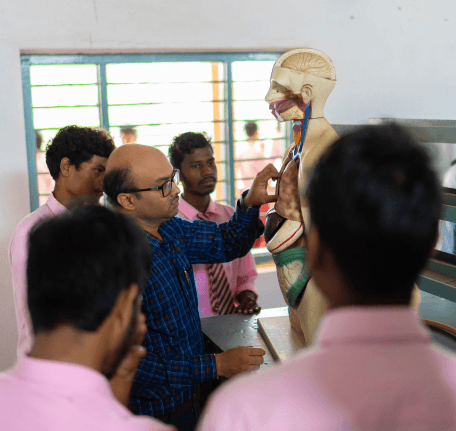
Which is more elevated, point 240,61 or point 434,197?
point 240,61

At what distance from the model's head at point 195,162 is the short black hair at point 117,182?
0.94 metres

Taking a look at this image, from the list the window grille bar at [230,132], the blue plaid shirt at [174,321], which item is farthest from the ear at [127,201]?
the window grille bar at [230,132]

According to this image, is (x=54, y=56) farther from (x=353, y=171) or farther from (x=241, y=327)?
(x=353, y=171)

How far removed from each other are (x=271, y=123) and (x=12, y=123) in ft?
5.31

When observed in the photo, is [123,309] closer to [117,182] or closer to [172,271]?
[172,271]

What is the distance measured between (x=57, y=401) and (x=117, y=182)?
95 cm

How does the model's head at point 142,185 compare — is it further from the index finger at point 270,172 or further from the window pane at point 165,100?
the window pane at point 165,100

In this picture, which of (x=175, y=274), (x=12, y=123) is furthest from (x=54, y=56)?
(x=175, y=274)

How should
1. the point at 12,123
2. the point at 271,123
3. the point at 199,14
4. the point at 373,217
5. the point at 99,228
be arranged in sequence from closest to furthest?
the point at 373,217 → the point at 99,228 → the point at 12,123 → the point at 199,14 → the point at 271,123

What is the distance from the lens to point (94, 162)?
6.24ft

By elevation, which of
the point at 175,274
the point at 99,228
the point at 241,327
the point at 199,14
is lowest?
the point at 241,327

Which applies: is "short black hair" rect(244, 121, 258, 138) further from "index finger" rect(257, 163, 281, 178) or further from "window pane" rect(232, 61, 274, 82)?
"index finger" rect(257, 163, 281, 178)

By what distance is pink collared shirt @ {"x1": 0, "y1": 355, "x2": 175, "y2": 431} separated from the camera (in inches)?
24.6

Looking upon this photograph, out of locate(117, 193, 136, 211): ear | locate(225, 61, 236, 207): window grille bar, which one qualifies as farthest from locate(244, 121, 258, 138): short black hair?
locate(117, 193, 136, 211): ear
